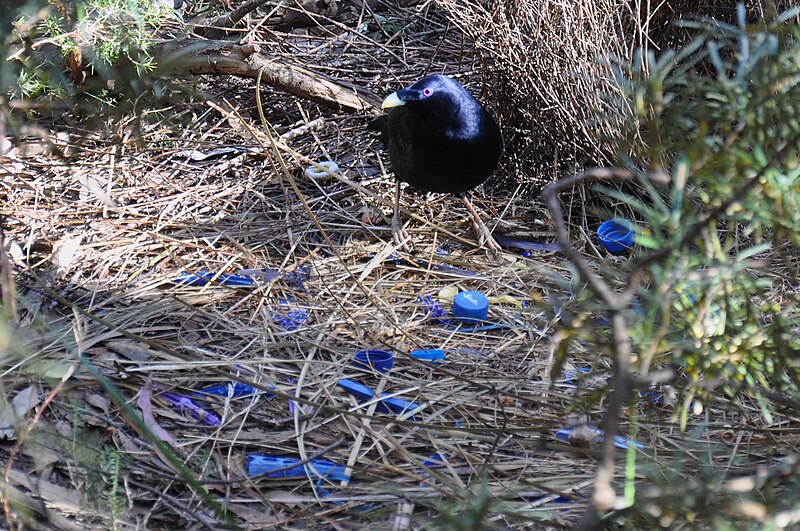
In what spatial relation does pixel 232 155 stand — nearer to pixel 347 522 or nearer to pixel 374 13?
pixel 374 13

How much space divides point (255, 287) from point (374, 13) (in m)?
2.38

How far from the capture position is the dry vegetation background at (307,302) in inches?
72.6

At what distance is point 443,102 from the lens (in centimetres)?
319

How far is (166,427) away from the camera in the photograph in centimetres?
213

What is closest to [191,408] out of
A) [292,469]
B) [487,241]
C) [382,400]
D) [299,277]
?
[292,469]

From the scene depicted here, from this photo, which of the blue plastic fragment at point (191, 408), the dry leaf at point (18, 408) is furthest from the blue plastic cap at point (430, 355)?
the dry leaf at point (18, 408)

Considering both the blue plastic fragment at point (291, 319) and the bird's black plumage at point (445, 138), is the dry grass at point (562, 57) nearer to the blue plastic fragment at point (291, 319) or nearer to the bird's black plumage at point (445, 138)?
the bird's black plumage at point (445, 138)

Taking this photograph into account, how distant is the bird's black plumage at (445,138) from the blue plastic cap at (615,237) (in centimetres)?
52

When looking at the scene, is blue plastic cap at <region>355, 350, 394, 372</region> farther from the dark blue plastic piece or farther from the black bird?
the black bird

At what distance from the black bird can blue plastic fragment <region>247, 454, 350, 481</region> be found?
135 cm

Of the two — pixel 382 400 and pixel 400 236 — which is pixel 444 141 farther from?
pixel 382 400

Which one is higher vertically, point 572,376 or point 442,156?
point 442,156

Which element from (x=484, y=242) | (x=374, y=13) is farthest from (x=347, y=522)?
(x=374, y=13)

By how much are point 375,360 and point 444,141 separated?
116 cm
